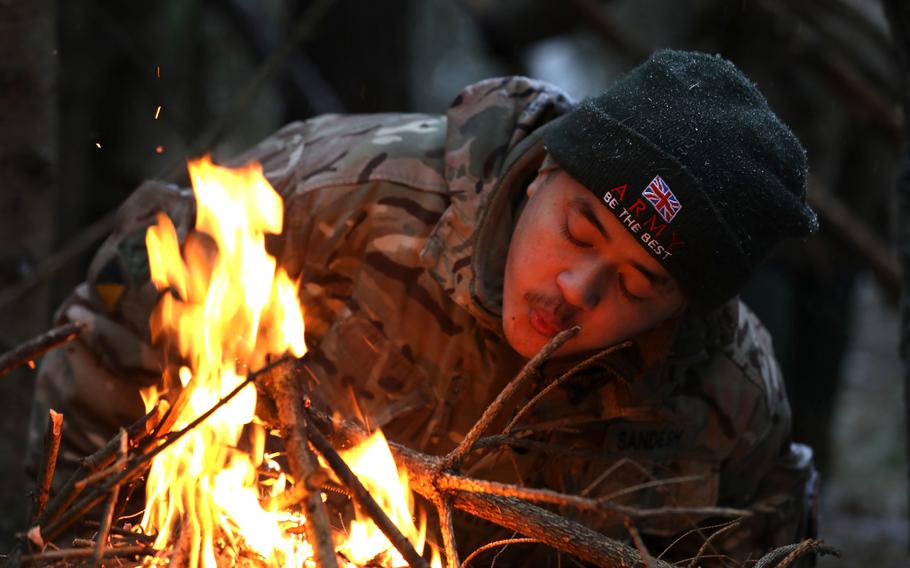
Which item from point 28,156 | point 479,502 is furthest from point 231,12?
point 479,502

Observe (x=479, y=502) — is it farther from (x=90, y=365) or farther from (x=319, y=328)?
(x=90, y=365)

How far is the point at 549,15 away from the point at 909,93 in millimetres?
3652

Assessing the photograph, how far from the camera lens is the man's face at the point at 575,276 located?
7.64 feet

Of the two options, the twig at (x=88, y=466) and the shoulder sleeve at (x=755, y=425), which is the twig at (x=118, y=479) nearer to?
the twig at (x=88, y=466)

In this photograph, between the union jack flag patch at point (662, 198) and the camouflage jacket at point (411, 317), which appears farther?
the camouflage jacket at point (411, 317)

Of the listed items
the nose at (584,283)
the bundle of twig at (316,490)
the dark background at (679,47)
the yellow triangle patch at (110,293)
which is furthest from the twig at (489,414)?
the dark background at (679,47)

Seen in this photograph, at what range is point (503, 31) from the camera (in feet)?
21.6

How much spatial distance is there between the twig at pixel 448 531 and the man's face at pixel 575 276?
0.62 metres

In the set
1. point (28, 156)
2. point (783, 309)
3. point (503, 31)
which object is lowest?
point (783, 309)

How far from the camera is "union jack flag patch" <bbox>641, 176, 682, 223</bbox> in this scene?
90.4 inches

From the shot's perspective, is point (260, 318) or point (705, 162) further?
point (705, 162)

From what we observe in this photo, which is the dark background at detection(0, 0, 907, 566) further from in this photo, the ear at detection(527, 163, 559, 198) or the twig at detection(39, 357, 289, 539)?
the twig at detection(39, 357, 289, 539)

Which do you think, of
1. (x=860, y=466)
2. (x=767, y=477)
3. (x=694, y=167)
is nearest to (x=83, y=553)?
(x=694, y=167)

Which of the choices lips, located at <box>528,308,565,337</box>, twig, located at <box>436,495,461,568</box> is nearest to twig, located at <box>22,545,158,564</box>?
twig, located at <box>436,495,461,568</box>
